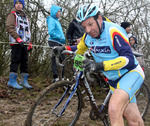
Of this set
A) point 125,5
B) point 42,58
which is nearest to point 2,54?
point 42,58

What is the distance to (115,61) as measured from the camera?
2121 mm

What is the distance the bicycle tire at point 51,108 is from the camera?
2445 mm

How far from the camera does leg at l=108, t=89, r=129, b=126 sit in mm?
1949

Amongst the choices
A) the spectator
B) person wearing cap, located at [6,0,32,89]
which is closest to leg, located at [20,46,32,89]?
person wearing cap, located at [6,0,32,89]

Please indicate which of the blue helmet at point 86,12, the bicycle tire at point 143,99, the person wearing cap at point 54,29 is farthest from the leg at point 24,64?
the bicycle tire at point 143,99

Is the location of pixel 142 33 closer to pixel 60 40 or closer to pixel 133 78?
pixel 60 40

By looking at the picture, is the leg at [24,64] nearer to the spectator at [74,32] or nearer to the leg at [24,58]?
the leg at [24,58]

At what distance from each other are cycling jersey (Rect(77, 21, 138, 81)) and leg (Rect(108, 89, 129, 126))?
32 cm

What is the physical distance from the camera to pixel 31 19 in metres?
8.00

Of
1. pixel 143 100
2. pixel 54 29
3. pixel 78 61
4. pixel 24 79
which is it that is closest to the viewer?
pixel 78 61

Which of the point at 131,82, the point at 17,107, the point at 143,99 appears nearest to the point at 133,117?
the point at 131,82

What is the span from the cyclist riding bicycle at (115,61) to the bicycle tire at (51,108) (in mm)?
687

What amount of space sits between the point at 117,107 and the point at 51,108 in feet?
4.42

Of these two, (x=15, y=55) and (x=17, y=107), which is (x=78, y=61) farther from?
(x=15, y=55)
